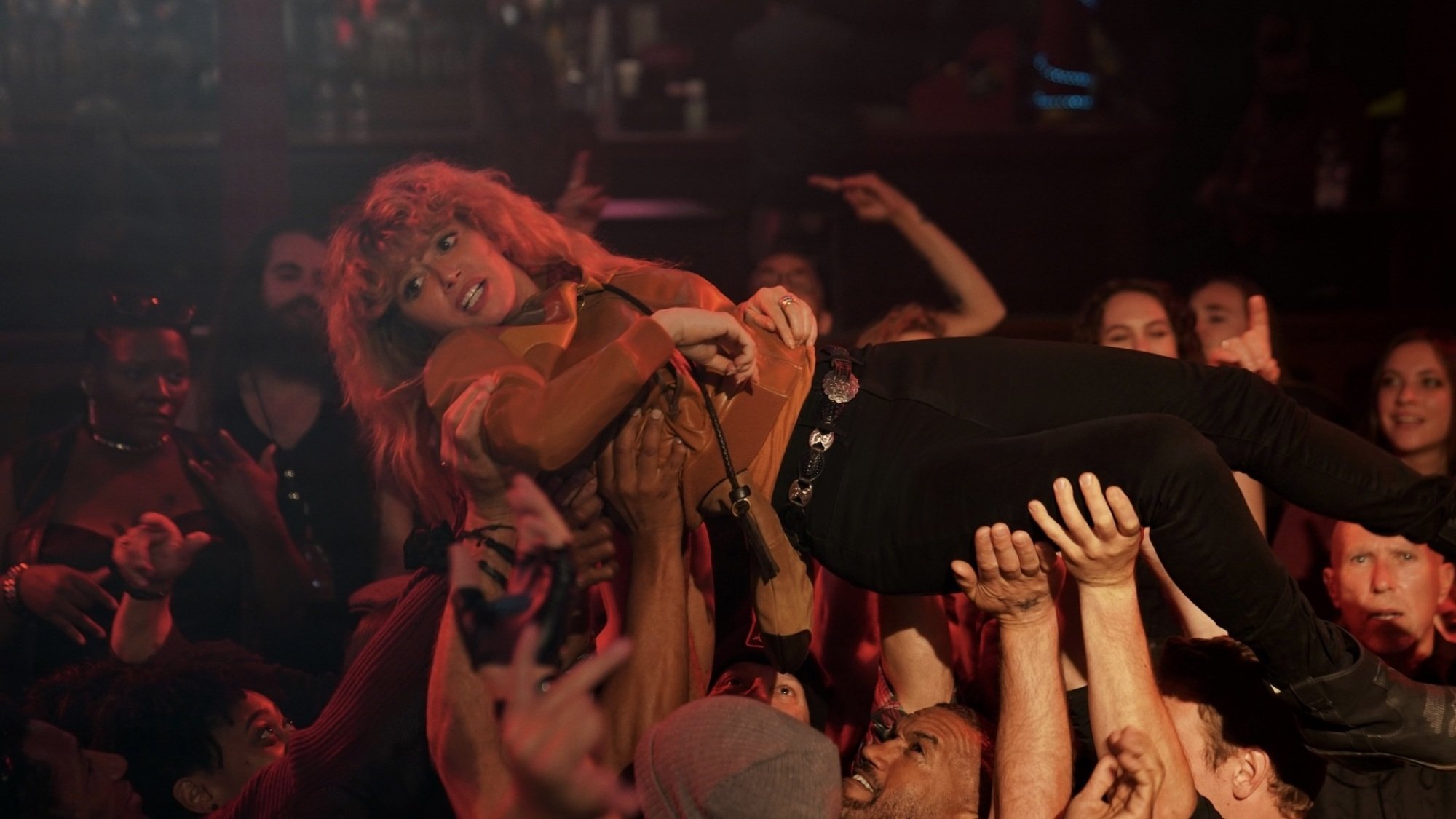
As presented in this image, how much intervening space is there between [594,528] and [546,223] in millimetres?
453

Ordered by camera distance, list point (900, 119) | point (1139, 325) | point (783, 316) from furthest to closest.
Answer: point (900, 119), point (1139, 325), point (783, 316)

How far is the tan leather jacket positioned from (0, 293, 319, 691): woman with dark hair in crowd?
2.90ft

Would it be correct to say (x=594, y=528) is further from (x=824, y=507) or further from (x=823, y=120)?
(x=823, y=120)

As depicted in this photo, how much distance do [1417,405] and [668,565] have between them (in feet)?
5.39

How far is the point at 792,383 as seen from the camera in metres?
1.82

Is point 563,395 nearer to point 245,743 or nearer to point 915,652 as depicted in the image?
point 915,652

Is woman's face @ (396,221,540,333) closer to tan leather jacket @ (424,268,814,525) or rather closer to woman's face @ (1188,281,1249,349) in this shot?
tan leather jacket @ (424,268,814,525)

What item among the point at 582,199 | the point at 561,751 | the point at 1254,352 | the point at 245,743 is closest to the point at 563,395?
the point at 561,751

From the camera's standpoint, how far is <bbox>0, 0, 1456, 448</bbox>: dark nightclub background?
320 cm

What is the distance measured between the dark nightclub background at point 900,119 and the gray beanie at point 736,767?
1.96 meters

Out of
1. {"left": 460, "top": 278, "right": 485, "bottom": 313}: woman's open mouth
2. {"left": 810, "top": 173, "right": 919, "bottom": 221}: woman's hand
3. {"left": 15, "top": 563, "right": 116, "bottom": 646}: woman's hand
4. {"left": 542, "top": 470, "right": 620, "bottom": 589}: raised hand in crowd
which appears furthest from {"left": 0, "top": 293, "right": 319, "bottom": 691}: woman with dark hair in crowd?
{"left": 810, "top": 173, "right": 919, "bottom": 221}: woman's hand

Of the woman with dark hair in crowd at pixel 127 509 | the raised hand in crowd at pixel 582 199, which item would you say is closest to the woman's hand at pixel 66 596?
the woman with dark hair in crowd at pixel 127 509

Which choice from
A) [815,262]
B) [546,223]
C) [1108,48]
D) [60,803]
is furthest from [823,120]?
[60,803]

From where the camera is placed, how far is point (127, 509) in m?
2.43
